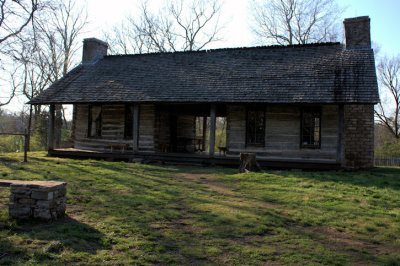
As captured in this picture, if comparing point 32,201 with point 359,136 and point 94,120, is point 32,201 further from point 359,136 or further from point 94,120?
point 359,136

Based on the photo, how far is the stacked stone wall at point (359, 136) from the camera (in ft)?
50.2

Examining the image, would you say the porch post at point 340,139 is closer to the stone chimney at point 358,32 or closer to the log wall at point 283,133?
the log wall at point 283,133

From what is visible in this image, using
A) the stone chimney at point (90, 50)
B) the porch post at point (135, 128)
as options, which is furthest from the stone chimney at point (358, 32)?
the stone chimney at point (90, 50)

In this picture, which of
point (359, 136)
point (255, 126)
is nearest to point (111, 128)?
point (255, 126)

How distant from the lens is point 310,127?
14.8m

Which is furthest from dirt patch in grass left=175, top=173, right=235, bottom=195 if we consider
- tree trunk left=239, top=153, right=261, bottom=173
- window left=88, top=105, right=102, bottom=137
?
window left=88, top=105, right=102, bottom=137

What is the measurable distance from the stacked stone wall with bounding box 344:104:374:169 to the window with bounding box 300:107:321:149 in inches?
69.8

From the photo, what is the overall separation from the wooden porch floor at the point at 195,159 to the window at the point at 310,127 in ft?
3.00

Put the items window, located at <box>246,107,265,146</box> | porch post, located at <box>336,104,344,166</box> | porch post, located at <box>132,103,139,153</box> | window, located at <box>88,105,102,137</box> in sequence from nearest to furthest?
A: porch post, located at <box>336,104,344,166</box> < window, located at <box>246,107,265,146</box> < porch post, located at <box>132,103,139,153</box> < window, located at <box>88,105,102,137</box>

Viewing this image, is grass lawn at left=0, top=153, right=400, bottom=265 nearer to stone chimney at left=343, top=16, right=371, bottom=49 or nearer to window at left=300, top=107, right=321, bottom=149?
window at left=300, top=107, right=321, bottom=149

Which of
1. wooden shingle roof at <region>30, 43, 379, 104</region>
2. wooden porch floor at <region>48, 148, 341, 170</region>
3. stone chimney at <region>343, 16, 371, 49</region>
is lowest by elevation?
wooden porch floor at <region>48, 148, 341, 170</region>

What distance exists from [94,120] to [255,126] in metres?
9.21

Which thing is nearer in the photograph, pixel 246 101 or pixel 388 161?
pixel 246 101

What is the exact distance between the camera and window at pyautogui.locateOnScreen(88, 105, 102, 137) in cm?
1833
